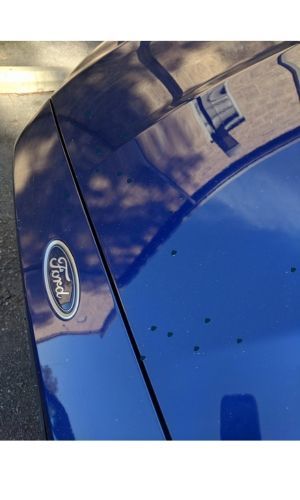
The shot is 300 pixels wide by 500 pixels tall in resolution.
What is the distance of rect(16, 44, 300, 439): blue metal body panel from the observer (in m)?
1.30

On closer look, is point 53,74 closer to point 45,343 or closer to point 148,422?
point 45,343

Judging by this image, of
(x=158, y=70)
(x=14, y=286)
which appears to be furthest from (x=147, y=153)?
(x=14, y=286)

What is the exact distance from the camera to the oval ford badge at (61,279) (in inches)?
57.2

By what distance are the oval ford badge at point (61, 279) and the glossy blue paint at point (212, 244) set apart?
117mm

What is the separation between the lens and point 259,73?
1.72 meters

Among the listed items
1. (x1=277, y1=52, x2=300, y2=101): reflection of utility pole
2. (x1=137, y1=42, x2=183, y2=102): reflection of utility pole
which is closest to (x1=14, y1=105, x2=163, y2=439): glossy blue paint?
(x1=137, y1=42, x2=183, y2=102): reflection of utility pole

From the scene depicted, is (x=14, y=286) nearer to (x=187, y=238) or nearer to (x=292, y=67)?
(x=187, y=238)

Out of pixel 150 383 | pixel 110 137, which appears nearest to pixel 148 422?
pixel 150 383

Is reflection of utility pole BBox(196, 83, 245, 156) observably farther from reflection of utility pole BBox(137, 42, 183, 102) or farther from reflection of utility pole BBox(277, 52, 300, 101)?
reflection of utility pole BBox(277, 52, 300, 101)

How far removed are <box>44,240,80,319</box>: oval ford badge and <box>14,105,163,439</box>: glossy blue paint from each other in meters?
0.02

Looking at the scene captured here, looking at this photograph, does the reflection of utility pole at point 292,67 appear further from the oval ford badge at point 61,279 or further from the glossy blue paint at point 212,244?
the oval ford badge at point 61,279

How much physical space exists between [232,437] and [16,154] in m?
1.23

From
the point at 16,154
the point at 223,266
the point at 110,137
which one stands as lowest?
the point at 223,266

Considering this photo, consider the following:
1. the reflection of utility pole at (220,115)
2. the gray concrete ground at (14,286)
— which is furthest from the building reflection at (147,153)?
the gray concrete ground at (14,286)
